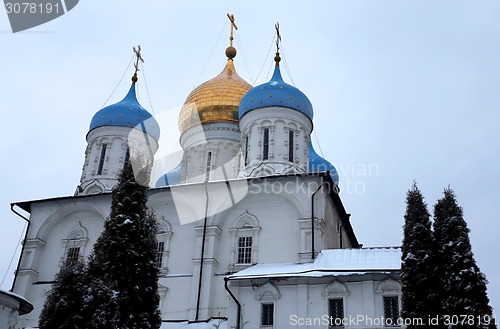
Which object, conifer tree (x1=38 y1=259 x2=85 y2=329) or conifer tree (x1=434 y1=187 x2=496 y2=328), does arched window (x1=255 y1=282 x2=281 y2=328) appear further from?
conifer tree (x1=38 y1=259 x2=85 y2=329)

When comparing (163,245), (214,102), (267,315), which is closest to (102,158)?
(214,102)

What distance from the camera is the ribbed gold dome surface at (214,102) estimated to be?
2470cm

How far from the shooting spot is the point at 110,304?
35.2 ft

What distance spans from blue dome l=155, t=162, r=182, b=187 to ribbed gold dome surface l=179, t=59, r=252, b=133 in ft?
6.35

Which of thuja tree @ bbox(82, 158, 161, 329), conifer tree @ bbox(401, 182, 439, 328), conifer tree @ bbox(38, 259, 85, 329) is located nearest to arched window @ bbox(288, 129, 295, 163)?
thuja tree @ bbox(82, 158, 161, 329)

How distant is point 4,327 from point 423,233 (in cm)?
1040

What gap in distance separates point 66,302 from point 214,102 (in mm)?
15514

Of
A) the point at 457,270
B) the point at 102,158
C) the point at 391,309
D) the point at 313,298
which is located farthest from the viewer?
the point at 102,158

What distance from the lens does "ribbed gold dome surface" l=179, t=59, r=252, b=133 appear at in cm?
2470

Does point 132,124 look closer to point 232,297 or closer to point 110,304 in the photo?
point 232,297

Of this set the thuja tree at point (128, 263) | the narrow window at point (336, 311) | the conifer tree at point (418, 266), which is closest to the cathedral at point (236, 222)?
the narrow window at point (336, 311)

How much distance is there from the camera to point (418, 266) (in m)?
11.2

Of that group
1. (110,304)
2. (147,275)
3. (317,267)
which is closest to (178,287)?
(317,267)

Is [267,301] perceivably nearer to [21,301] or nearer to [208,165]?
→ [21,301]
